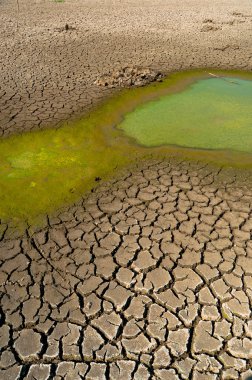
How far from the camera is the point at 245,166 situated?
4934mm

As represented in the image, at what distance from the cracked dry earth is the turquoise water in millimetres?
1329

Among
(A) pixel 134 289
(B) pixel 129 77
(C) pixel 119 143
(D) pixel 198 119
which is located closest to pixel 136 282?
(A) pixel 134 289

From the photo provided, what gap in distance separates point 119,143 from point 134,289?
288 cm

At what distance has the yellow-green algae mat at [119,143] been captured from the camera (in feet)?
14.8

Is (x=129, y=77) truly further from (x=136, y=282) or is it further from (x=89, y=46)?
(x=136, y=282)

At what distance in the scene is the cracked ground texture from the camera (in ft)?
22.4

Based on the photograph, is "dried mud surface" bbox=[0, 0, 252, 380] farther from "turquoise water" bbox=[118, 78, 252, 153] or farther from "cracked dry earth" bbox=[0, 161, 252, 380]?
"turquoise water" bbox=[118, 78, 252, 153]

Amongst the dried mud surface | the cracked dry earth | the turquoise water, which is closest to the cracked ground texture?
the dried mud surface

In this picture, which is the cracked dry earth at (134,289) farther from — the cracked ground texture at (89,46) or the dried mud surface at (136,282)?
the cracked ground texture at (89,46)

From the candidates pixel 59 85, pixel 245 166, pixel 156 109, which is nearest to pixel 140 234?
pixel 245 166

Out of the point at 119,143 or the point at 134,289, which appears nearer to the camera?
the point at 134,289

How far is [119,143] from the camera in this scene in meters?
5.50

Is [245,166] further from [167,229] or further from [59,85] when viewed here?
[59,85]

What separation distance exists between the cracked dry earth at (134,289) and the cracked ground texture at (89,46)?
286 cm
